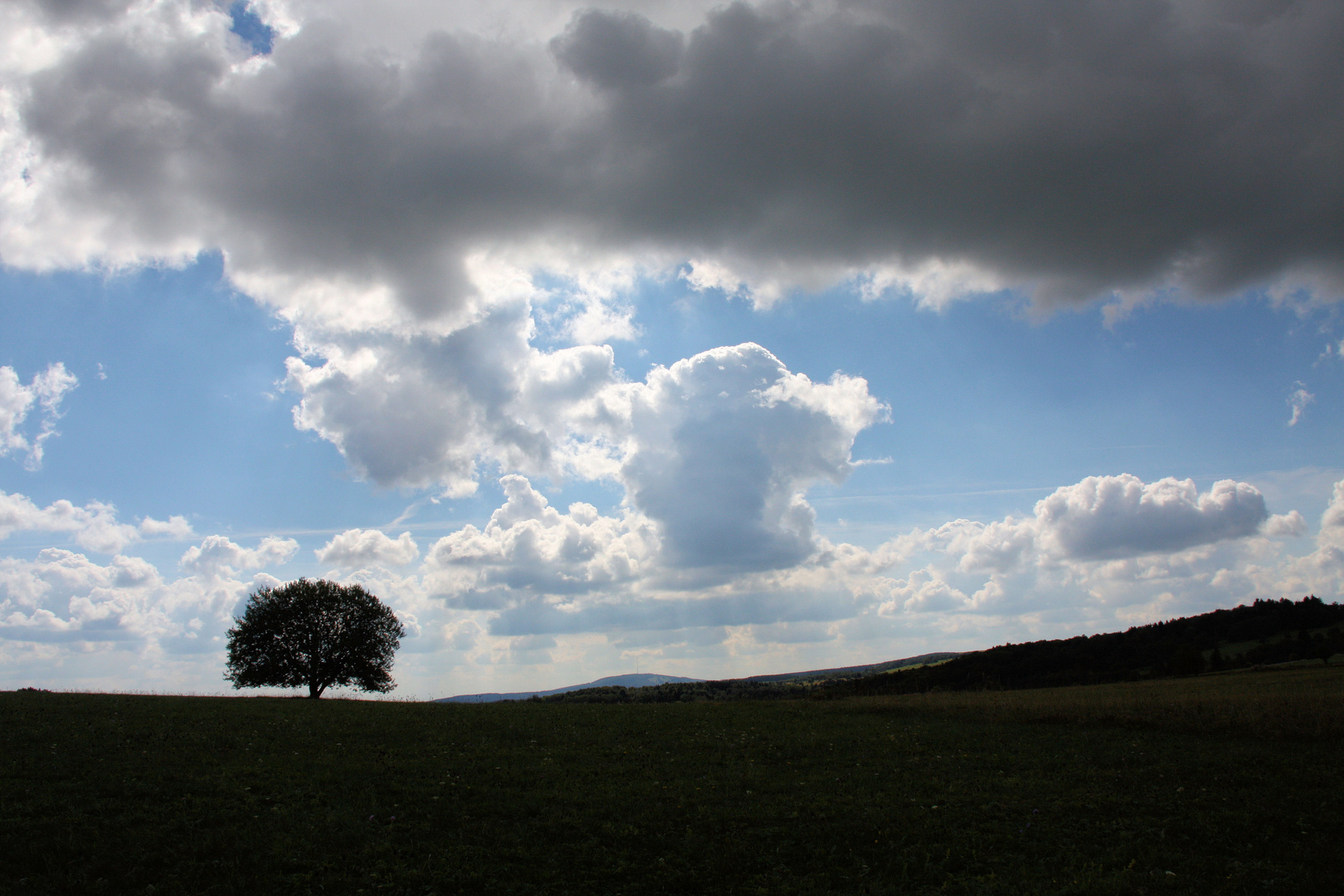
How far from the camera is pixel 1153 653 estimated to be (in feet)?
426

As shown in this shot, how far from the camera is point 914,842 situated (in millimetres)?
16859

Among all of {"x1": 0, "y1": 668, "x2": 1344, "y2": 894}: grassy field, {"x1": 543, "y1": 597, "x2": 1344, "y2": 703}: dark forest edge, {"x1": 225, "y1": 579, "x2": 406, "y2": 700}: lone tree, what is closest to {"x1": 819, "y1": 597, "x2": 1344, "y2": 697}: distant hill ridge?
{"x1": 543, "y1": 597, "x2": 1344, "y2": 703}: dark forest edge

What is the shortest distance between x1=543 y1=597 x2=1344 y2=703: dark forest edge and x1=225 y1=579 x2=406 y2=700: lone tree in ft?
112

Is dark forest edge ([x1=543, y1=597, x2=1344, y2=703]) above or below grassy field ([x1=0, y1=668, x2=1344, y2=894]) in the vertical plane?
below

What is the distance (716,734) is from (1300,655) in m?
116

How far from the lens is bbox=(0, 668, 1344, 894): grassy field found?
47.5ft

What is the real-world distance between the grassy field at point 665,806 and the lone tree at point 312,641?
30057 millimetres

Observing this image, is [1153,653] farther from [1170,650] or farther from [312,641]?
[312,641]

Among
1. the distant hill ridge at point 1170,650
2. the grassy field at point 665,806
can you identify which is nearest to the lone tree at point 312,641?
the grassy field at point 665,806

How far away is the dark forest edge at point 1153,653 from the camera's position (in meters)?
102

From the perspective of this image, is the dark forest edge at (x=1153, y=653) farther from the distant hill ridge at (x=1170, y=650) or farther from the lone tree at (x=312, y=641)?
the lone tree at (x=312, y=641)

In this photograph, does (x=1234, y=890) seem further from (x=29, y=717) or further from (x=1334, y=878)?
(x=29, y=717)

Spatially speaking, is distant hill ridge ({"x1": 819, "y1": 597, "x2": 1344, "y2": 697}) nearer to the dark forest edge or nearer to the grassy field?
the dark forest edge

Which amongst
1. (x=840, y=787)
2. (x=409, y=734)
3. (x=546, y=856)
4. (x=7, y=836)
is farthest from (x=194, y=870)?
(x=840, y=787)
